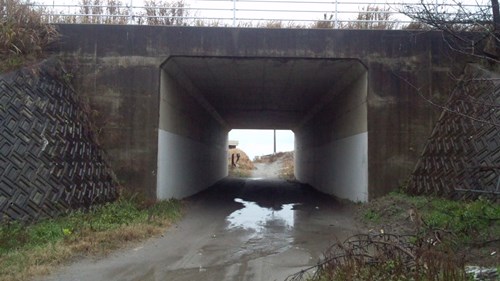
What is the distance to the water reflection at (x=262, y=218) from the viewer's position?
37.0ft

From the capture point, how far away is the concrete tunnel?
521 inches

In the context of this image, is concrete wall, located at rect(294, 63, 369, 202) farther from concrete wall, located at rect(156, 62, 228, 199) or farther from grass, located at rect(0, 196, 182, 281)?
grass, located at rect(0, 196, 182, 281)

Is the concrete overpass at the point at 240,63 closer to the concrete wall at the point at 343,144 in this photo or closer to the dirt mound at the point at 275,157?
the concrete wall at the point at 343,144

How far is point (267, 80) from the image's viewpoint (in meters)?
15.8

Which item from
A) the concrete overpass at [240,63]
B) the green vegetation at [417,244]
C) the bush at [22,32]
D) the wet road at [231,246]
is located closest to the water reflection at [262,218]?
the wet road at [231,246]

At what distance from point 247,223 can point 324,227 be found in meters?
2.02

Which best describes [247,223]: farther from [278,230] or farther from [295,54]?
[295,54]

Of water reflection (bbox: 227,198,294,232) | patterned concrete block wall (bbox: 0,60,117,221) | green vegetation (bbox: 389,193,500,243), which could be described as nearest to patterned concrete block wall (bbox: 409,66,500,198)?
green vegetation (bbox: 389,193,500,243)

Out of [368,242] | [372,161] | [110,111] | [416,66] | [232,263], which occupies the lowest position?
[232,263]

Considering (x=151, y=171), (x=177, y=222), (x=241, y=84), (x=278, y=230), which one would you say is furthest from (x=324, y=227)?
(x=241, y=84)

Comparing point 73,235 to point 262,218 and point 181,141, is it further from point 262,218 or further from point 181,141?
point 181,141

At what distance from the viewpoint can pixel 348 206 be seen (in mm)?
13602

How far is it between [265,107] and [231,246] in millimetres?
13542

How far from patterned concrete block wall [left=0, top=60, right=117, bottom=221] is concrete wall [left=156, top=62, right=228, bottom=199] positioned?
1.84 metres
